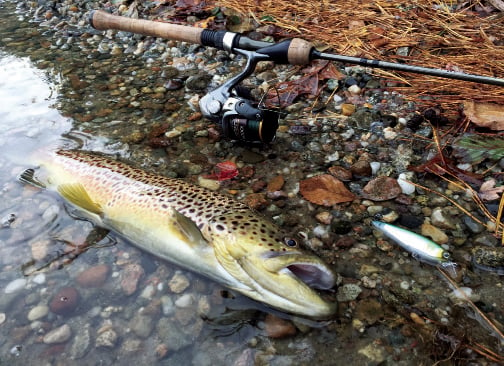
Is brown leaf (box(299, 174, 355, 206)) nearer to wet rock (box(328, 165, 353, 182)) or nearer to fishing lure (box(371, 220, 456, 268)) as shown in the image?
wet rock (box(328, 165, 353, 182))

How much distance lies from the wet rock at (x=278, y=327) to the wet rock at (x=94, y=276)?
1.15 meters

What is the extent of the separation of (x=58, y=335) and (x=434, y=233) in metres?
2.51

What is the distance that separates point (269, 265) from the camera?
89.4 inches

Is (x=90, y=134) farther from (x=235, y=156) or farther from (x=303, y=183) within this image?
(x=303, y=183)

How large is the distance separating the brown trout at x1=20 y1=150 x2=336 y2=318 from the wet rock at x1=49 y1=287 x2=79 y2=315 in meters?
0.51

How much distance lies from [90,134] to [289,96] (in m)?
2.14

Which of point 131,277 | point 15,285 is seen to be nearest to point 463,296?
point 131,277

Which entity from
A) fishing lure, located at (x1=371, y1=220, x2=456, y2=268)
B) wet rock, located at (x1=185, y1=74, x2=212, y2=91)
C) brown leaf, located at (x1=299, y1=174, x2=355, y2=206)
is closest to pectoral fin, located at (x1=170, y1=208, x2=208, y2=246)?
brown leaf, located at (x1=299, y1=174, x2=355, y2=206)

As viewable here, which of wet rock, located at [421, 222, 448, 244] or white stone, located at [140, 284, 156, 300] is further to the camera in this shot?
wet rock, located at [421, 222, 448, 244]

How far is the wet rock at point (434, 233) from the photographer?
9.05ft

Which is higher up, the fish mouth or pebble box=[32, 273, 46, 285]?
the fish mouth

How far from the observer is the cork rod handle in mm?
4070

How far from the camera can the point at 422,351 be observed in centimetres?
215

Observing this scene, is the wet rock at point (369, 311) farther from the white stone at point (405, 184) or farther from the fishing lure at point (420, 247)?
the white stone at point (405, 184)
